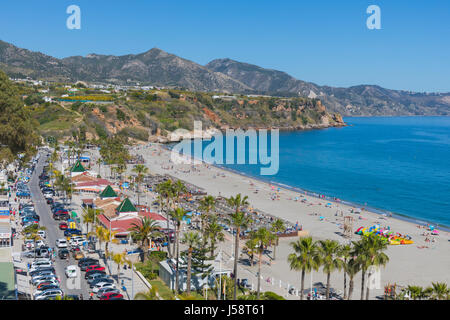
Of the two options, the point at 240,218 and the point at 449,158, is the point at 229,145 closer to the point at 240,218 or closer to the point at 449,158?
the point at 449,158

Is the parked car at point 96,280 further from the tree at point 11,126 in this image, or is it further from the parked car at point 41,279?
the tree at point 11,126

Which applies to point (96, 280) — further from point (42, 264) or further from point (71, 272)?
point (42, 264)

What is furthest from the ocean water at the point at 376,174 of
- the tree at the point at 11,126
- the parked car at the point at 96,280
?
the tree at the point at 11,126

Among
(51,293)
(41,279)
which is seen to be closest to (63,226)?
(41,279)

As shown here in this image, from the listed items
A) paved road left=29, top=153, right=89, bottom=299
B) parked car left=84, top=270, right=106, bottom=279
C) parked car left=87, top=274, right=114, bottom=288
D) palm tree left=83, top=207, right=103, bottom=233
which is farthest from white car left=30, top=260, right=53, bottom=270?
palm tree left=83, top=207, right=103, bottom=233

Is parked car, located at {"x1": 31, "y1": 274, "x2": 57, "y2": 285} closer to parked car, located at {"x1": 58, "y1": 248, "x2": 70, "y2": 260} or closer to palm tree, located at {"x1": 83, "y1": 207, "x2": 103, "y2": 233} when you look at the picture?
parked car, located at {"x1": 58, "y1": 248, "x2": 70, "y2": 260}
